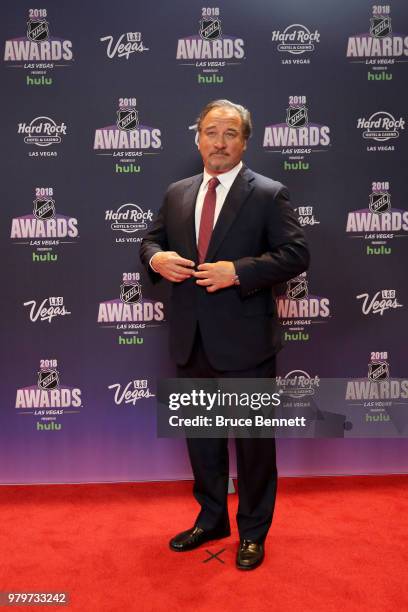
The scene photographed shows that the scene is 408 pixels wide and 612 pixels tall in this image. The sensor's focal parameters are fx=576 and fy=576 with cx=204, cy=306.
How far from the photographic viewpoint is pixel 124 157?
3189mm

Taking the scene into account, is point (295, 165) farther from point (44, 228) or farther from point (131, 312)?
point (44, 228)

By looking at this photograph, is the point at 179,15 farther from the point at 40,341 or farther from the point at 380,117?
the point at 40,341

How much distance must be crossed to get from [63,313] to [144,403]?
0.70 metres

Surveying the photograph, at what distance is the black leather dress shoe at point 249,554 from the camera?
2.40 meters

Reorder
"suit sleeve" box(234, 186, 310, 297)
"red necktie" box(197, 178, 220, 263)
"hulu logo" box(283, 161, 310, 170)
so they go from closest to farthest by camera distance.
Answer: "suit sleeve" box(234, 186, 310, 297) → "red necktie" box(197, 178, 220, 263) → "hulu logo" box(283, 161, 310, 170)

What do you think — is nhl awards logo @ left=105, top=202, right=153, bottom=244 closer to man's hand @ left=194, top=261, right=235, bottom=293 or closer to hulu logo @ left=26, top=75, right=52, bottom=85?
hulu logo @ left=26, top=75, right=52, bottom=85

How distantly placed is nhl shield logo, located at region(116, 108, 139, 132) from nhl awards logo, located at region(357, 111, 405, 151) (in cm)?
124

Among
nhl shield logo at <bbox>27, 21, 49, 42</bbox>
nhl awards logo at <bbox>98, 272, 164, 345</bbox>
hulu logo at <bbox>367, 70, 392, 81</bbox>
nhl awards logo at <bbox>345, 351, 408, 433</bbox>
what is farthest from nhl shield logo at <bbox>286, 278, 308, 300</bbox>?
Result: nhl shield logo at <bbox>27, 21, 49, 42</bbox>

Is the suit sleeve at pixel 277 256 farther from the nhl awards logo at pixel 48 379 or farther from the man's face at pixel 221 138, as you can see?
the nhl awards logo at pixel 48 379

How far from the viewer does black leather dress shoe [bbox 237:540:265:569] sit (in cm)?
240

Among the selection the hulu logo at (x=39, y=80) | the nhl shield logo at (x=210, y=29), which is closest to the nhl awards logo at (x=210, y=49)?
the nhl shield logo at (x=210, y=29)

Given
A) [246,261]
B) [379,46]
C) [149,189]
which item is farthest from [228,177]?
[379,46]

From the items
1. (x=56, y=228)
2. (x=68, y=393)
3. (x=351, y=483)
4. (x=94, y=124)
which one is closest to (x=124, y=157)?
(x=94, y=124)

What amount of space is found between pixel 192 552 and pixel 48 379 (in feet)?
4.31
